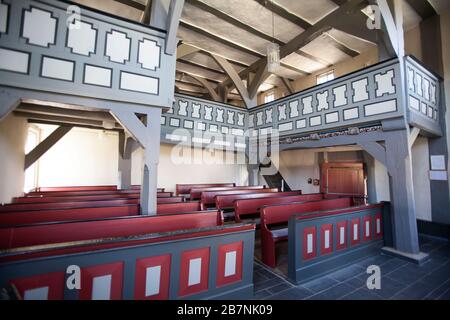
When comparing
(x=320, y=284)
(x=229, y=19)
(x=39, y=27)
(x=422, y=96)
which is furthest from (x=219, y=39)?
(x=320, y=284)

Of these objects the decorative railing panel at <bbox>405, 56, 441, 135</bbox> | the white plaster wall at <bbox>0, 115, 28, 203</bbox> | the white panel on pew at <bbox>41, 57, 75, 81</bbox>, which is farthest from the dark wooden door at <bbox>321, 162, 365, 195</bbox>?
the white plaster wall at <bbox>0, 115, 28, 203</bbox>

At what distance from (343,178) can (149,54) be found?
6401mm

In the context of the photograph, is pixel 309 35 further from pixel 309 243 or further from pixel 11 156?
pixel 11 156

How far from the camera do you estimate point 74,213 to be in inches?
104

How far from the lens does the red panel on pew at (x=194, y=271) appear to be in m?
1.96

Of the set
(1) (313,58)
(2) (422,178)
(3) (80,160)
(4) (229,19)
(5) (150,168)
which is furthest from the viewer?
(1) (313,58)

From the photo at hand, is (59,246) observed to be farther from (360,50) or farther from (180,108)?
(360,50)

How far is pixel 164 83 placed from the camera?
113 inches

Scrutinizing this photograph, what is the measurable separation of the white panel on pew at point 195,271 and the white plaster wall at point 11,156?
11.1 ft

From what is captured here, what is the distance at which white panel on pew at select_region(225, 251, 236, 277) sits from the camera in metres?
2.19

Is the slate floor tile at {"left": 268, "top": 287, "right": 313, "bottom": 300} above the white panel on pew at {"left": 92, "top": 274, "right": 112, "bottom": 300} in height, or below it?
below

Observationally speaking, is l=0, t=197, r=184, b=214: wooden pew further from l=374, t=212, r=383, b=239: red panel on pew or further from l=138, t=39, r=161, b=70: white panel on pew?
l=374, t=212, r=383, b=239: red panel on pew

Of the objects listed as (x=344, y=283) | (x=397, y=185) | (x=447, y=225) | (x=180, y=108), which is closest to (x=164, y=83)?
(x=180, y=108)

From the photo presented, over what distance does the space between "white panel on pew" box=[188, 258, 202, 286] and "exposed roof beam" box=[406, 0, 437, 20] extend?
6.73 metres
